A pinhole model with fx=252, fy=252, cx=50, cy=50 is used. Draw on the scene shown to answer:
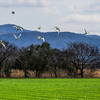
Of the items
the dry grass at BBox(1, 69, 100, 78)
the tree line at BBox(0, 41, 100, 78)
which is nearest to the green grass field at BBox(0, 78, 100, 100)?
the dry grass at BBox(1, 69, 100, 78)

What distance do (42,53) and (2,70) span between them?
32.2ft

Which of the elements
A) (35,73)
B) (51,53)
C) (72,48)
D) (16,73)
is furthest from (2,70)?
(72,48)

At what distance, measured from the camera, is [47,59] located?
5675 cm

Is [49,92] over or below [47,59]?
below

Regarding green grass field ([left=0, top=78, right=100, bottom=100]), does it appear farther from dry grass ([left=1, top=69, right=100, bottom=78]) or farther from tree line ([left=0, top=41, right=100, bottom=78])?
tree line ([left=0, top=41, right=100, bottom=78])

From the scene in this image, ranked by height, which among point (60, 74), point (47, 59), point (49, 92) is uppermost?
point (47, 59)

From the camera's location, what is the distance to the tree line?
54.9 metres

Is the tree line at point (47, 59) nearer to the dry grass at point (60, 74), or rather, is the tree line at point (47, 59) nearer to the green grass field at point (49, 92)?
the dry grass at point (60, 74)

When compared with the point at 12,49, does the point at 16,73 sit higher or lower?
lower

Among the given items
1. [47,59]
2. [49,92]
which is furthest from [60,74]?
[49,92]

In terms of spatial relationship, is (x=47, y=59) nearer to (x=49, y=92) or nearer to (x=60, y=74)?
(x=60, y=74)

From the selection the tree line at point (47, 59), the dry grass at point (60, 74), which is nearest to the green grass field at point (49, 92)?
the dry grass at point (60, 74)

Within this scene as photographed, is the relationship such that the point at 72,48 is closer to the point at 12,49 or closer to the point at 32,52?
the point at 32,52

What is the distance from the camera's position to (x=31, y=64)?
5578 centimetres
